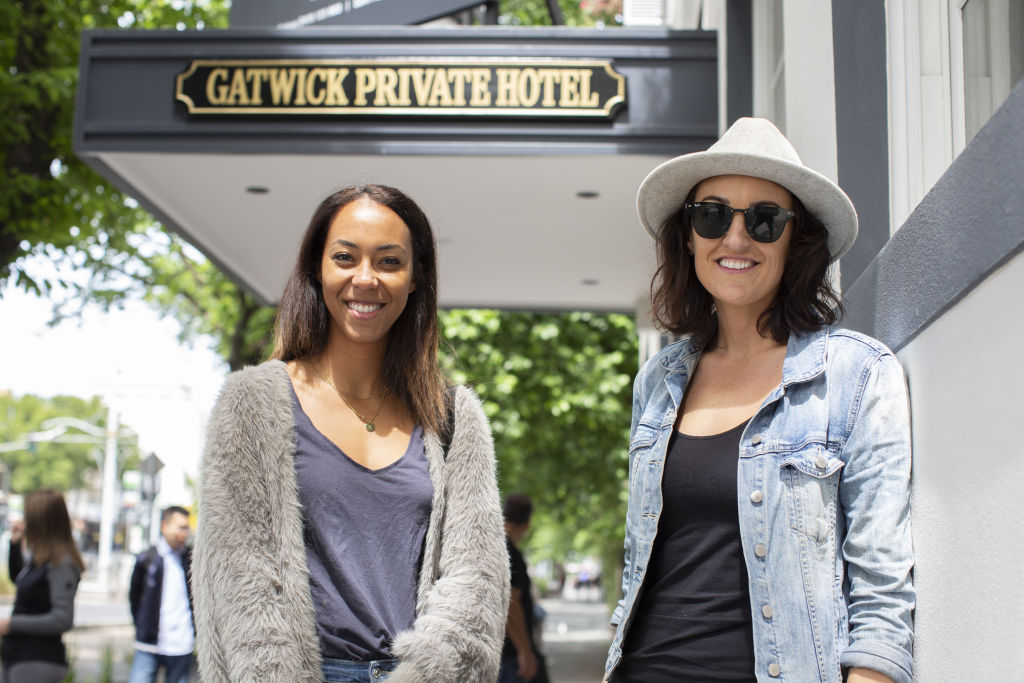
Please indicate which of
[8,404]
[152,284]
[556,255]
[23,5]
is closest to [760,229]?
[556,255]

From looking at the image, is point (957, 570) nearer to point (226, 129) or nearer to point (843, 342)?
point (843, 342)

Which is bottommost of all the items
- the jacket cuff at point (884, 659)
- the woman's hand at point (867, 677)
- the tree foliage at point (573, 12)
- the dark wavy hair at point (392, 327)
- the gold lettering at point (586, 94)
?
the woman's hand at point (867, 677)

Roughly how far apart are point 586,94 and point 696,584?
16.3ft

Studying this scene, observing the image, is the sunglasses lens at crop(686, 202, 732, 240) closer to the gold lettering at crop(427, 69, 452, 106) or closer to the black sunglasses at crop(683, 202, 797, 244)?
the black sunglasses at crop(683, 202, 797, 244)

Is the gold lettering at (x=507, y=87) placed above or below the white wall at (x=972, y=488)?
above

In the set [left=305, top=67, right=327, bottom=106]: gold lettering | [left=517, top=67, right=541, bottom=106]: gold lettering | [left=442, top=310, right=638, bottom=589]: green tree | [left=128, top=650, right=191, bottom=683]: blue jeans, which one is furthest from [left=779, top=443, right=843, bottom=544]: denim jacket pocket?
[left=442, top=310, right=638, bottom=589]: green tree

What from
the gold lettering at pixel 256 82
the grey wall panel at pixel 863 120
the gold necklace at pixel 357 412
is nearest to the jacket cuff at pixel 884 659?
the gold necklace at pixel 357 412

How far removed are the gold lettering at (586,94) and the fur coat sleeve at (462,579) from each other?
4.47 metres

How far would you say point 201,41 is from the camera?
6965 mm

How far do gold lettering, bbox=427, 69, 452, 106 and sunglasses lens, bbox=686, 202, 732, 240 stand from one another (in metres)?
4.64

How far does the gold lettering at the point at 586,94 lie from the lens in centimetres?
679

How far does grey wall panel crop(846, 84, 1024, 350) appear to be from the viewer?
5.18ft

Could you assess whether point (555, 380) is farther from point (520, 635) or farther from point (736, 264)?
point (736, 264)

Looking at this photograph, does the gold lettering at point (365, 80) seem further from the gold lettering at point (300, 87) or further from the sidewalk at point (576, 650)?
the sidewalk at point (576, 650)
